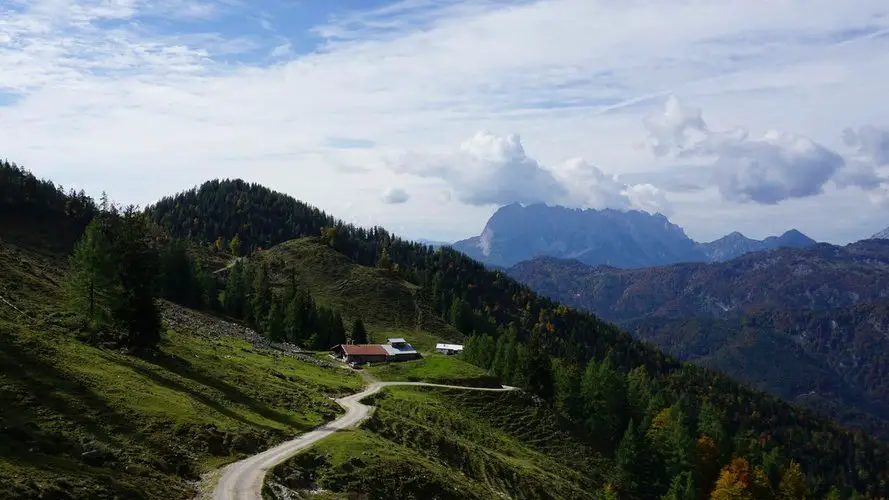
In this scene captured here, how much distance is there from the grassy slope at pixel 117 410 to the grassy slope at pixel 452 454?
635cm

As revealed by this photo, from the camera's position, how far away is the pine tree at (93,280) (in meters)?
63.1

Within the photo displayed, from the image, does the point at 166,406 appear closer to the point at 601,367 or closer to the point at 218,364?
the point at 218,364

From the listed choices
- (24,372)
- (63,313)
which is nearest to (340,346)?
(63,313)

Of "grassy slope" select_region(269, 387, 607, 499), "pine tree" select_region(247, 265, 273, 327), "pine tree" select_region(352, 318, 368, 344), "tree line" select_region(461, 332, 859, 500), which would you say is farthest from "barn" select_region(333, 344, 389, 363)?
"pine tree" select_region(247, 265, 273, 327)

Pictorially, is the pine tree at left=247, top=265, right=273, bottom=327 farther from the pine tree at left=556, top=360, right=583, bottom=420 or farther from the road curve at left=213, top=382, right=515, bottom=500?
the road curve at left=213, top=382, right=515, bottom=500

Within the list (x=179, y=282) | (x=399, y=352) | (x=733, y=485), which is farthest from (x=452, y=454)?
(x=179, y=282)

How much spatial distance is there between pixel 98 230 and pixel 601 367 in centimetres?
10300

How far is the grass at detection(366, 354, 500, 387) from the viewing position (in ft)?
368

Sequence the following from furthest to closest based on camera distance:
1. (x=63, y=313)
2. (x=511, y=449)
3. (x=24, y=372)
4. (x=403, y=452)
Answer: (x=511, y=449), (x=63, y=313), (x=403, y=452), (x=24, y=372)

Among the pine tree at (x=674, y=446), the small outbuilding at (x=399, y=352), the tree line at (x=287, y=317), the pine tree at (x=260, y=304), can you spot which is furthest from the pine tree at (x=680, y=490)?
the pine tree at (x=260, y=304)

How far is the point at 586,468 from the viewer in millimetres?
98750

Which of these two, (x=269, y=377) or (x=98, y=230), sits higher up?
(x=98, y=230)

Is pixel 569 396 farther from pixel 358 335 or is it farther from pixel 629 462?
pixel 358 335

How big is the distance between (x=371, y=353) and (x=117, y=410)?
292ft
